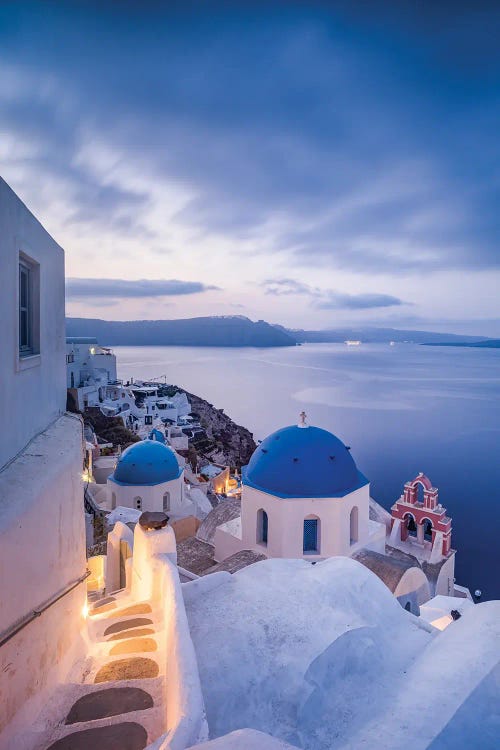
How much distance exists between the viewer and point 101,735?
3170 millimetres

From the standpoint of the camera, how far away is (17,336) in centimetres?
386

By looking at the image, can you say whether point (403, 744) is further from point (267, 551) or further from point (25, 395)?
point (267, 551)

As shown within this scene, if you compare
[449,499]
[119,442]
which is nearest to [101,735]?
[119,442]

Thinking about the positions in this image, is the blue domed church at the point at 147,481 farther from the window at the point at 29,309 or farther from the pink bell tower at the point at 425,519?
the window at the point at 29,309

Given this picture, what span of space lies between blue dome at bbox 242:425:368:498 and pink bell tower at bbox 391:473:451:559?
263 inches

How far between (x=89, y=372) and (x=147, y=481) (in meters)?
32.5

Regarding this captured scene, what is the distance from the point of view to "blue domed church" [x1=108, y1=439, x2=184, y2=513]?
1630 cm

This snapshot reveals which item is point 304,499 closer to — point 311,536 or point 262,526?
point 311,536

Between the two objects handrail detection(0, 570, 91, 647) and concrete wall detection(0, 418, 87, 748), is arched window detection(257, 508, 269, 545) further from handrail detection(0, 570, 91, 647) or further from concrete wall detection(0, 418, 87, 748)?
handrail detection(0, 570, 91, 647)

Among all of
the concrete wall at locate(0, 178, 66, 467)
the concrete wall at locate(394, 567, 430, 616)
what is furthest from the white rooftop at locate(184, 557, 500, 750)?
the concrete wall at locate(394, 567, 430, 616)

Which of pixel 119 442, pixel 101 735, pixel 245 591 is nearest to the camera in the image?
pixel 101 735

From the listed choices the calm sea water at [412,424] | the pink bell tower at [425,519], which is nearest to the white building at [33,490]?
the pink bell tower at [425,519]

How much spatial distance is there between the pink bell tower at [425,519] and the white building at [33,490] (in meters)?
14.7

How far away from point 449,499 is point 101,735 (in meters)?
34.3
